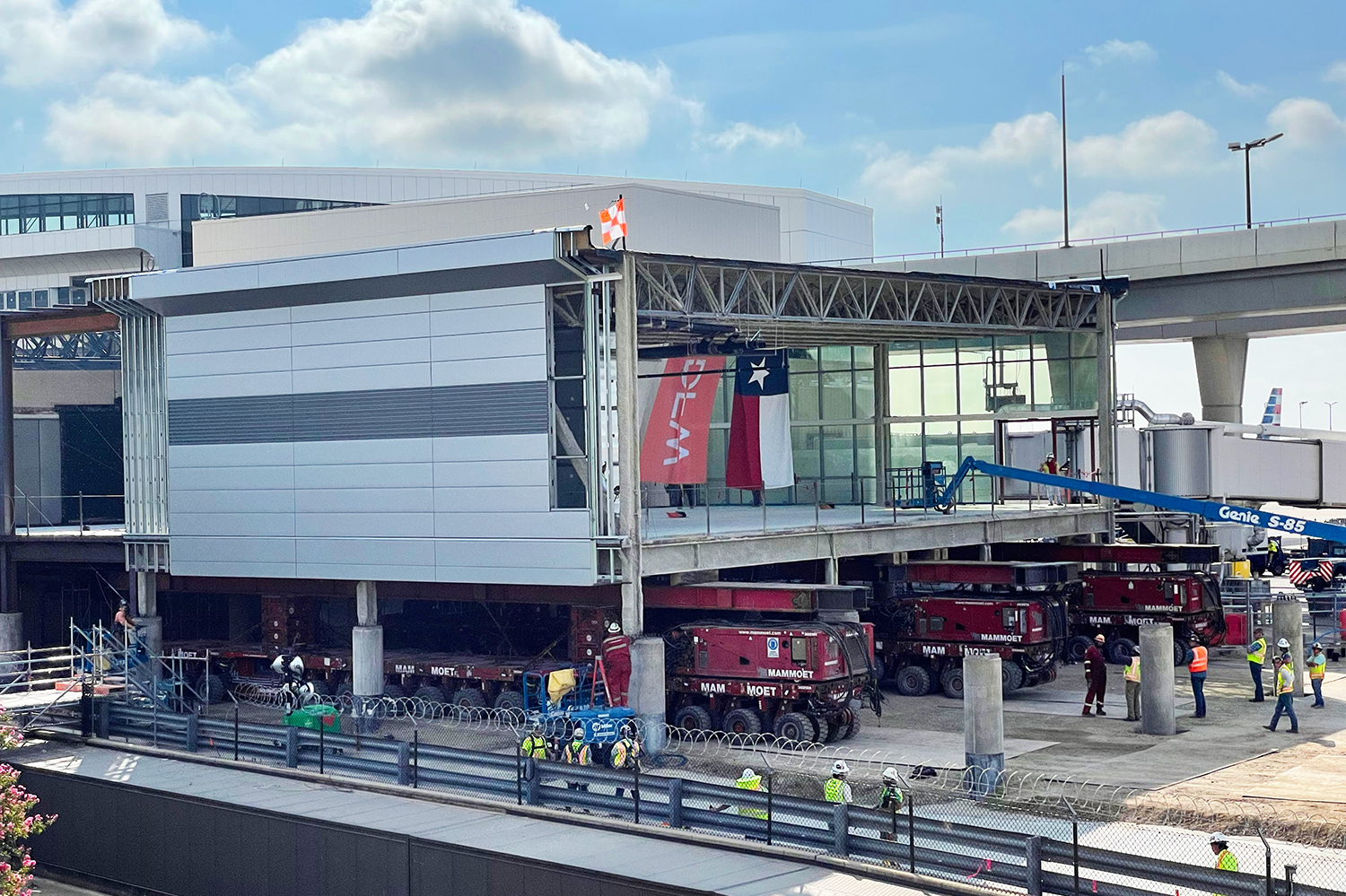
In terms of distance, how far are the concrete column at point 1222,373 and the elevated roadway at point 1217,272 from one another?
257 millimetres

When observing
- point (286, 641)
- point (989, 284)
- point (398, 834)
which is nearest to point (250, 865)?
point (398, 834)

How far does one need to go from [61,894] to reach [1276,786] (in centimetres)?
2130

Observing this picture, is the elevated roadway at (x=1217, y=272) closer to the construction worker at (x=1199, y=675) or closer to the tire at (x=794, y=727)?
the construction worker at (x=1199, y=675)

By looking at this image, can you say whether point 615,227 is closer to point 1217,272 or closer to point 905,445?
point 905,445

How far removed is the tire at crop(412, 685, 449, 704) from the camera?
37.7 m

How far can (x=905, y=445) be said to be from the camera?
54.8m

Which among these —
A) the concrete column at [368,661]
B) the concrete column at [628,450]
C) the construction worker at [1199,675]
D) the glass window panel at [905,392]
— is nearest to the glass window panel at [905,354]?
the glass window panel at [905,392]

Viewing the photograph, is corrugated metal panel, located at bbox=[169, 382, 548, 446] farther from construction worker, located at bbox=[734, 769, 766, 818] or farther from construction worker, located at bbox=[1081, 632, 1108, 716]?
construction worker, located at bbox=[1081, 632, 1108, 716]

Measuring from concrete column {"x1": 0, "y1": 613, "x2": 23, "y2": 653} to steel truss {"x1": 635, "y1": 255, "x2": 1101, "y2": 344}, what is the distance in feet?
72.0

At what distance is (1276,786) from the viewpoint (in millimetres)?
27219

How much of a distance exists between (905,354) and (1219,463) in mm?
12496

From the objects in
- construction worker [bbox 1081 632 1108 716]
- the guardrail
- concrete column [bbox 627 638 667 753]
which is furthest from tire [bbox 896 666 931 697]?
the guardrail

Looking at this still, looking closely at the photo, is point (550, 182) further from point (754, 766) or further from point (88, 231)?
point (754, 766)

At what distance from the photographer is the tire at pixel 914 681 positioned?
129 feet
